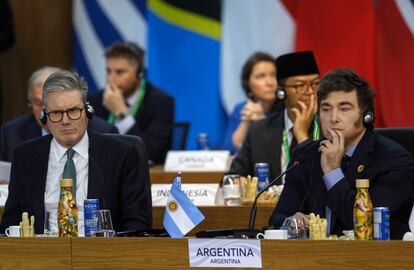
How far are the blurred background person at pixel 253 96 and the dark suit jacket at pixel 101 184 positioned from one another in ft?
8.57

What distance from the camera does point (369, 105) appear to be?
4.85 metres

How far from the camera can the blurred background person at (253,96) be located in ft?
25.5

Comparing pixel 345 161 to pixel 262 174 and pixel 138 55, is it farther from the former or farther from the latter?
pixel 138 55

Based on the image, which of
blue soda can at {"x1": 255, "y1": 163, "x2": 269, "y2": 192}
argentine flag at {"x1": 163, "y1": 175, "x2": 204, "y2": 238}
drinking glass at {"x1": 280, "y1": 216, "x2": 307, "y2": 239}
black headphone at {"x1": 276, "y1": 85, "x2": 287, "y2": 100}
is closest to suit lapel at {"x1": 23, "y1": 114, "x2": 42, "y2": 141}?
black headphone at {"x1": 276, "y1": 85, "x2": 287, "y2": 100}

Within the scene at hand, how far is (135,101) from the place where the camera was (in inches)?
317

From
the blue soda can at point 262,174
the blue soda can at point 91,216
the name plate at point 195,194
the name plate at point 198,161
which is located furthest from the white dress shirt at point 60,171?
the name plate at point 198,161

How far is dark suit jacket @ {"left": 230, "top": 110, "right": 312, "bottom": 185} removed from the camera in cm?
635

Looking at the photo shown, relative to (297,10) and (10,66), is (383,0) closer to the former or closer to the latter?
(297,10)

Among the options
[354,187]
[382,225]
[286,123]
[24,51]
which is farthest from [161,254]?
[24,51]

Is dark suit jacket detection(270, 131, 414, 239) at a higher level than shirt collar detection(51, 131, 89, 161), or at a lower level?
lower

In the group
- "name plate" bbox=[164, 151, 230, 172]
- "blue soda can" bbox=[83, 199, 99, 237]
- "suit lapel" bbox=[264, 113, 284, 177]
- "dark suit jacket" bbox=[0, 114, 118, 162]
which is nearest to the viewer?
"blue soda can" bbox=[83, 199, 99, 237]

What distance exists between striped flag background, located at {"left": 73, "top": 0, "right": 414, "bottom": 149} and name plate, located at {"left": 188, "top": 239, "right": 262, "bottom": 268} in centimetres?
396

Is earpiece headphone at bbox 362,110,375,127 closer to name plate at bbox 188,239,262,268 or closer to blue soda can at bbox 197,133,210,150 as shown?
name plate at bbox 188,239,262,268

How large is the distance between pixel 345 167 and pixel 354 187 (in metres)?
0.12
